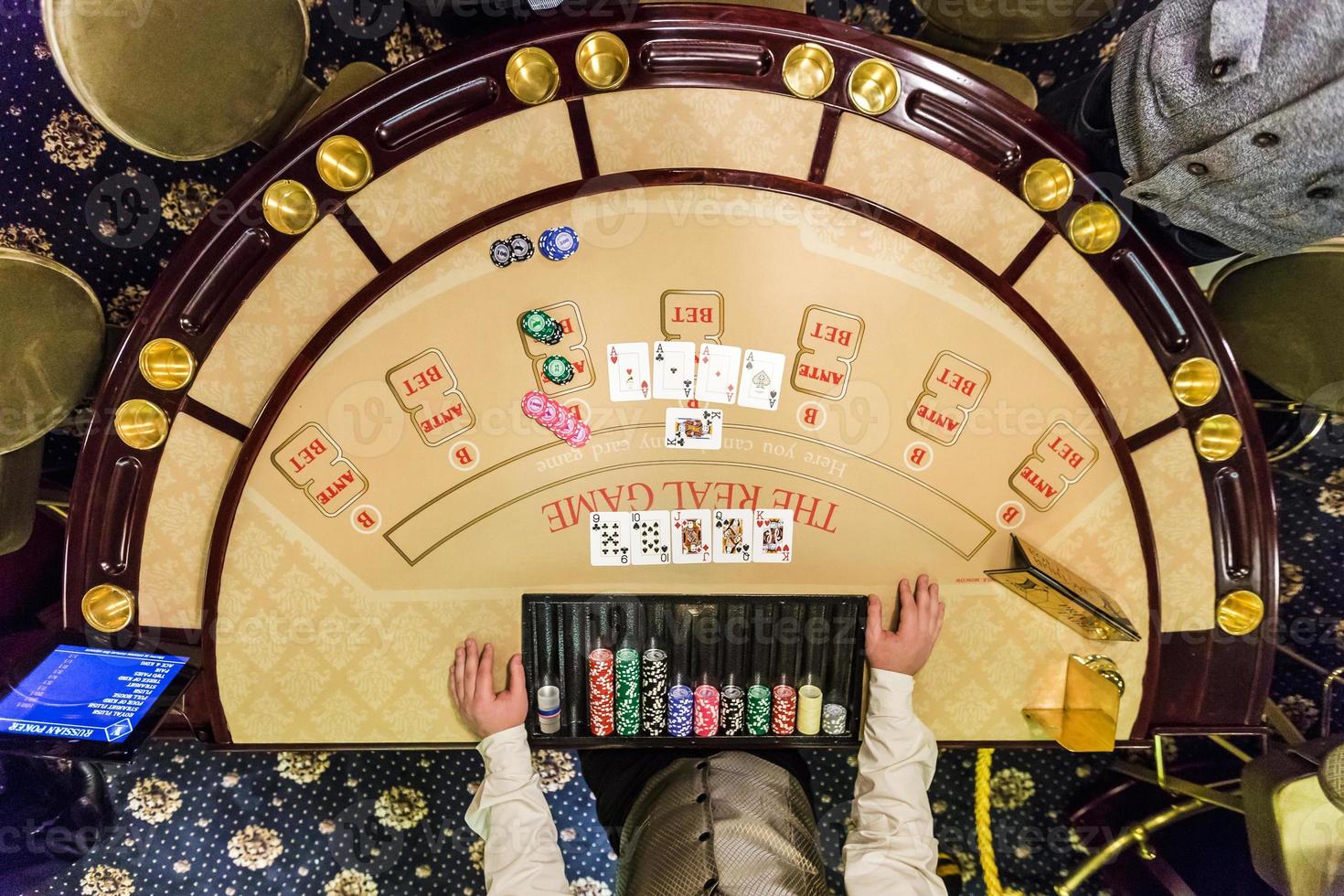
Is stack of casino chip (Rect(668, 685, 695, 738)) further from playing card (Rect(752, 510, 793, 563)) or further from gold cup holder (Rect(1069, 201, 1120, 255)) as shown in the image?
gold cup holder (Rect(1069, 201, 1120, 255))

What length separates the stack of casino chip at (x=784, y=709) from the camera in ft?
5.85

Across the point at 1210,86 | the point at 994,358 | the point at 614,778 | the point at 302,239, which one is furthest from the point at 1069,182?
the point at 614,778

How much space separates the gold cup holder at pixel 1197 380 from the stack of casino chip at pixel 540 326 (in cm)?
149

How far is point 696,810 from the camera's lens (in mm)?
1578

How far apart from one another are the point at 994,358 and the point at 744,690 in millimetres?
1041

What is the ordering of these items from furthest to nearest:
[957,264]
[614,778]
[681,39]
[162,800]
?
[162,800]
[614,778]
[957,264]
[681,39]

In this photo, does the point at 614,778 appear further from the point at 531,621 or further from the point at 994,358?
the point at 994,358

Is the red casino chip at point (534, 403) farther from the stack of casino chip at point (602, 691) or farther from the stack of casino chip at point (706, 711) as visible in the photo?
the stack of casino chip at point (706, 711)

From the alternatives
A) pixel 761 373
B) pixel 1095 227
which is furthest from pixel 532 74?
pixel 1095 227

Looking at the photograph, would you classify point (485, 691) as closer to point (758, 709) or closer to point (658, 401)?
point (758, 709)

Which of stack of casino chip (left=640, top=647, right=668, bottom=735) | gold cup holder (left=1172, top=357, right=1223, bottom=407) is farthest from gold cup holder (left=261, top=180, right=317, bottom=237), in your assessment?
gold cup holder (left=1172, top=357, right=1223, bottom=407)

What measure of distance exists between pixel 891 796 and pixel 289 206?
200cm

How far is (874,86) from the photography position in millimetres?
1514

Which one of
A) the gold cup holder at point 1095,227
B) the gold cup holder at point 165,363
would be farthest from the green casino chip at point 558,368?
the gold cup holder at point 1095,227
